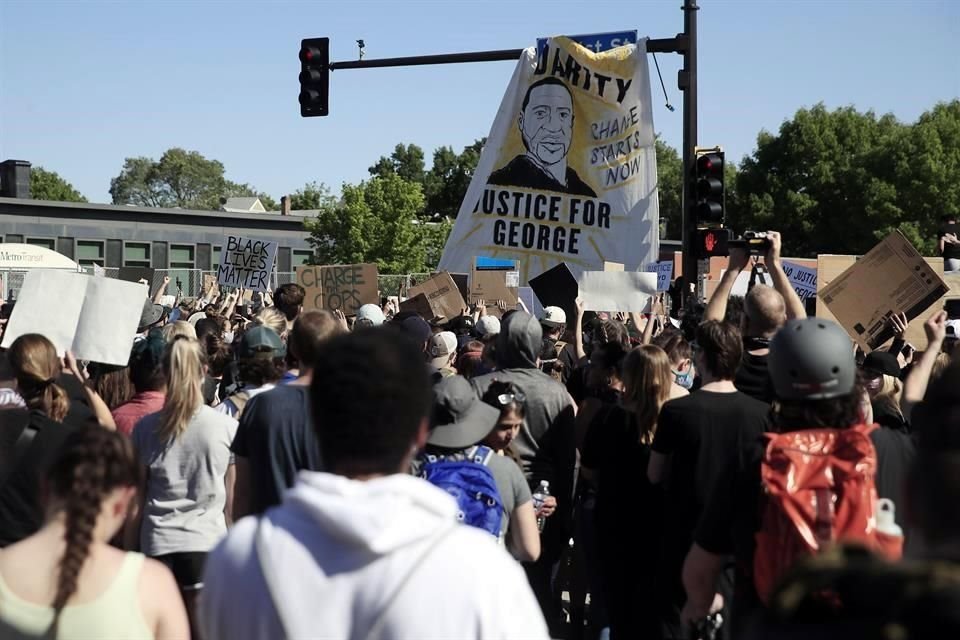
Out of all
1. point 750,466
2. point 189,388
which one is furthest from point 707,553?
point 189,388

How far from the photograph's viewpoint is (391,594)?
224cm

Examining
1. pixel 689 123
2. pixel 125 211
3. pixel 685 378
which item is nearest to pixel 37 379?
pixel 685 378

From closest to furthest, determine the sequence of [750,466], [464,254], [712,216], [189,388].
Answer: [750,466], [189,388], [712,216], [464,254]

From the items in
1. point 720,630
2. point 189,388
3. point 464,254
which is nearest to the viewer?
point 720,630

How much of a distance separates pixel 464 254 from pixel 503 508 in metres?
10.5

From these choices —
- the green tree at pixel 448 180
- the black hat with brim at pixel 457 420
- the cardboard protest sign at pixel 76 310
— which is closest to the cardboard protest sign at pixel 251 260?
the cardboard protest sign at pixel 76 310

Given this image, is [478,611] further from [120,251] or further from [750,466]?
[120,251]

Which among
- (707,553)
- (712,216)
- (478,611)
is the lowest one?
(707,553)

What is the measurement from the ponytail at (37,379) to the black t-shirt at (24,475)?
401mm

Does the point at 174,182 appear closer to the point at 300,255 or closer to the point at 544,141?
the point at 300,255

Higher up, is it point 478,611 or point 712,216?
point 712,216

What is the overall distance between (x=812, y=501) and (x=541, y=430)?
299 centimetres

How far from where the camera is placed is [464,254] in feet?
49.2

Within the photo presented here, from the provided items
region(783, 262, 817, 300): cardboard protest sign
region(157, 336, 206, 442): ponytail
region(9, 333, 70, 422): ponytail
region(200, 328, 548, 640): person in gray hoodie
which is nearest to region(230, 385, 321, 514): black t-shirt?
region(157, 336, 206, 442): ponytail
